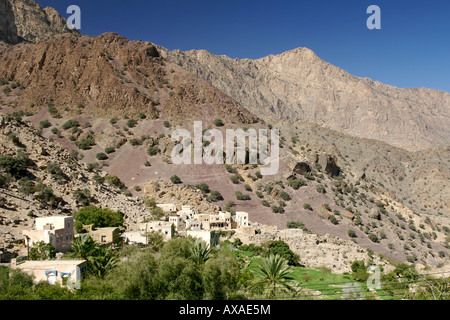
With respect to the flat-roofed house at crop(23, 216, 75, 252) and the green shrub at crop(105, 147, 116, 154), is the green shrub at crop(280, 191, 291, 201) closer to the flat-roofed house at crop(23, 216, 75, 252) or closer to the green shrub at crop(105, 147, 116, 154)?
the green shrub at crop(105, 147, 116, 154)

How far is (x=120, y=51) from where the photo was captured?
80125mm

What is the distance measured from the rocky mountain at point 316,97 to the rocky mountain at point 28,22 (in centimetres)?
4257

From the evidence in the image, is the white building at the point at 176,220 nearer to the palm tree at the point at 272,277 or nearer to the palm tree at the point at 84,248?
the palm tree at the point at 84,248

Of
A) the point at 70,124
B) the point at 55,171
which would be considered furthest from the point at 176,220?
the point at 70,124

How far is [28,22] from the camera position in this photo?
100750 millimetres

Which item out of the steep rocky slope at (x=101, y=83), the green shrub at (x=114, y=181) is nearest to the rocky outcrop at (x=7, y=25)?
the steep rocky slope at (x=101, y=83)

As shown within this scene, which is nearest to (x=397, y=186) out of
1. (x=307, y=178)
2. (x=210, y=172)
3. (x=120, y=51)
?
(x=307, y=178)

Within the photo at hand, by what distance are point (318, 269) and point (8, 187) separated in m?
23.3

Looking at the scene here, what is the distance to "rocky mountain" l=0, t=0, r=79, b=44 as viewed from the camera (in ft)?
289

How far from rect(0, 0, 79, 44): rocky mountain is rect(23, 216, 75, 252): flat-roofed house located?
74.5 m

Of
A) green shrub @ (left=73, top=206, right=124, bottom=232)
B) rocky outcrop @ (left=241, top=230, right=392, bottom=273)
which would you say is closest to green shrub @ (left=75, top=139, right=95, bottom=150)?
green shrub @ (left=73, top=206, right=124, bottom=232)

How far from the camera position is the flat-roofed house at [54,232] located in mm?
24578
